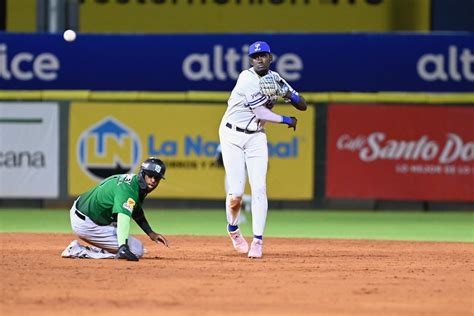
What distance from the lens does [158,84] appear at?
17625 mm

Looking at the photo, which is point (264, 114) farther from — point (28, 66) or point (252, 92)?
point (28, 66)

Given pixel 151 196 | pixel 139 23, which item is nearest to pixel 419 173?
pixel 151 196

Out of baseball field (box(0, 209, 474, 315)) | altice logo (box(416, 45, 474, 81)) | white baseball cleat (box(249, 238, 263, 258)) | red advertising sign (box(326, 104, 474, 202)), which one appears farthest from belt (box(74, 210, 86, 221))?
altice logo (box(416, 45, 474, 81))

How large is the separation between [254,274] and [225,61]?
859 cm

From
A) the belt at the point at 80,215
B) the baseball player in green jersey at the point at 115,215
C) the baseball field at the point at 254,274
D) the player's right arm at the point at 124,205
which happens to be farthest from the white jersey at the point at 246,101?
the belt at the point at 80,215

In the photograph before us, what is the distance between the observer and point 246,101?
10367 millimetres

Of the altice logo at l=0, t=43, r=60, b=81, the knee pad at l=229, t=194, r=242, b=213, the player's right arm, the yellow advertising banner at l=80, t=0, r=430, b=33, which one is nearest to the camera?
the player's right arm

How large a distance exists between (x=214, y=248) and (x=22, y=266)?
2.58m

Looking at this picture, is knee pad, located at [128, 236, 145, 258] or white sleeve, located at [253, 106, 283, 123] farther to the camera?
white sleeve, located at [253, 106, 283, 123]

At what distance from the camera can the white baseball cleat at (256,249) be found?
34.1ft

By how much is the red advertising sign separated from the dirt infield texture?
4919 millimetres

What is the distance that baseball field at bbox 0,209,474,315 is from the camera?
24.4ft

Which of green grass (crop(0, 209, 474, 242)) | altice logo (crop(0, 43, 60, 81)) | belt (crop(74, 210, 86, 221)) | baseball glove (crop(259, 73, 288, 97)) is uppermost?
baseball glove (crop(259, 73, 288, 97))

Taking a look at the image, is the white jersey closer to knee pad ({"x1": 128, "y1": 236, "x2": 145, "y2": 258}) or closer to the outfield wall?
knee pad ({"x1": 128, "y1": 236, "x2": 145, "y2": 258})
